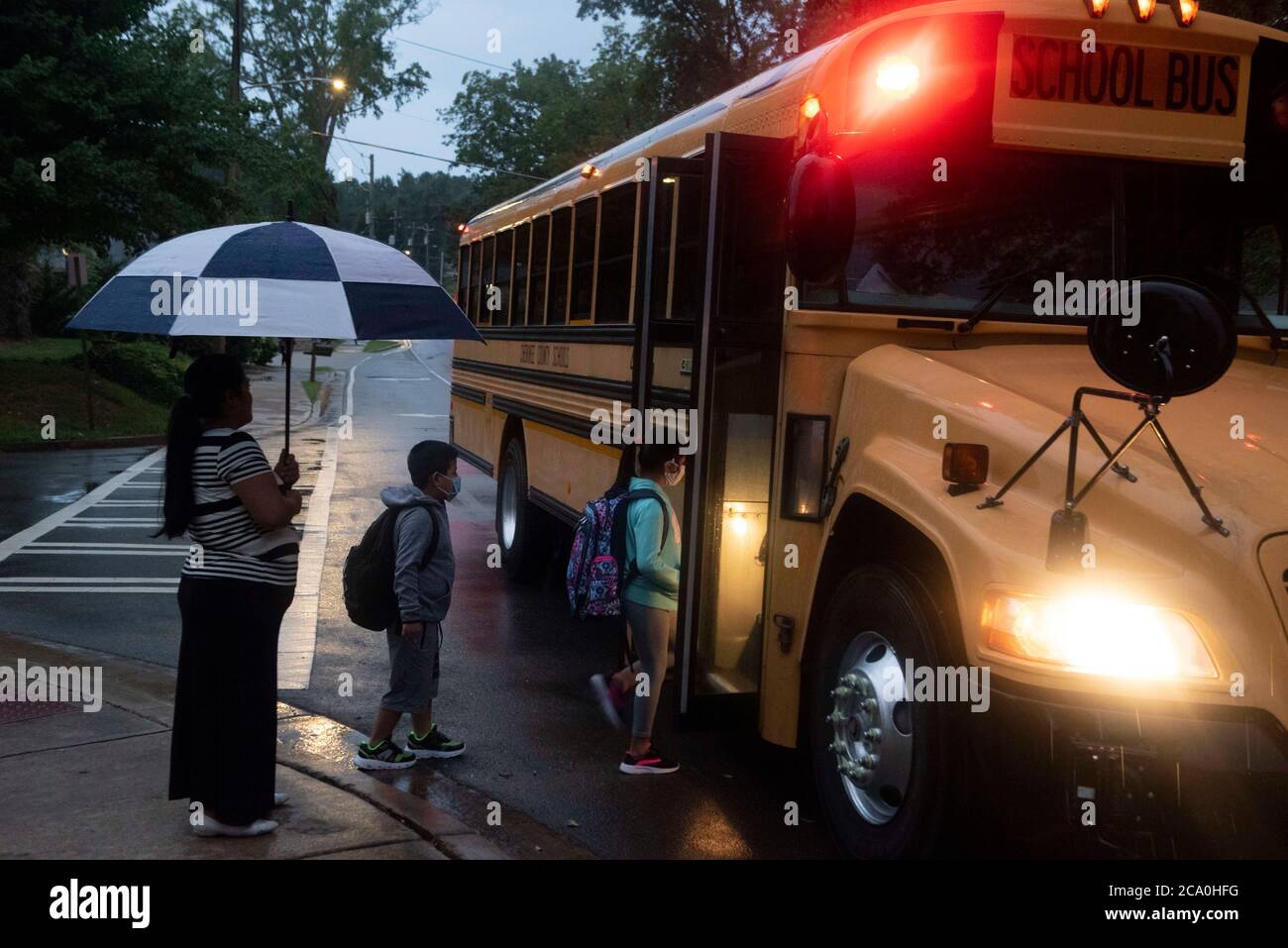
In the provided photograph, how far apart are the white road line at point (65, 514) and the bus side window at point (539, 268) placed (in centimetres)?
449

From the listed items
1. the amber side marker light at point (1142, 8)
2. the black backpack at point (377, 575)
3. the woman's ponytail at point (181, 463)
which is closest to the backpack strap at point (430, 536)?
the black backpack at point (377, 575)

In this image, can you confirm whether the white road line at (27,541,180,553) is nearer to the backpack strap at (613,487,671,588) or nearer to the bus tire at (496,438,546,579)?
the bus tire at (496,438,546,579)

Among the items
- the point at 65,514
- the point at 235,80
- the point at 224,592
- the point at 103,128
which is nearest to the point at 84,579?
the point at 65,514

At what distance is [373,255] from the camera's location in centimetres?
531

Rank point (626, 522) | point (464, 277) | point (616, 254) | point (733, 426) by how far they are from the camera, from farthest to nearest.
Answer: point (464, 277)
point (616, 254)
point (626, 522)
point (733, 426)

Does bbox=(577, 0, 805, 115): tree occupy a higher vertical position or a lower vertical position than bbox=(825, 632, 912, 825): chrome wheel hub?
higher

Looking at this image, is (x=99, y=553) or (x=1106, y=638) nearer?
(x=1106, y=638)

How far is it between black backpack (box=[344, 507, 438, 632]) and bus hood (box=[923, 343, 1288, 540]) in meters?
2.21

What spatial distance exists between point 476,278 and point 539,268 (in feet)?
8.51

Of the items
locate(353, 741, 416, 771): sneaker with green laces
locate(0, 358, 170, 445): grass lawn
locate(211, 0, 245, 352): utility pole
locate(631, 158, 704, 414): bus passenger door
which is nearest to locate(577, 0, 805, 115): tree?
locate(211, 0, 245, 352): utility pole

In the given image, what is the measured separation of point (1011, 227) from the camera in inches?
192

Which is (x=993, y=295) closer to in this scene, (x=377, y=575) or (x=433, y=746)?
(x=377, y=575)

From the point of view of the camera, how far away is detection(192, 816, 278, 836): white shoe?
15.2 ft

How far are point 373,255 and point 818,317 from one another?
1740mm
